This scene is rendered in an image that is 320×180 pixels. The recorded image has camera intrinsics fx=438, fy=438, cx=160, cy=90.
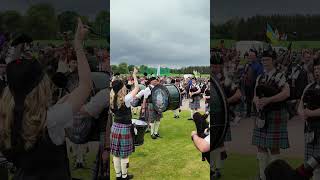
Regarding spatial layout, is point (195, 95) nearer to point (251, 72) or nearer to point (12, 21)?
point (251, 72)

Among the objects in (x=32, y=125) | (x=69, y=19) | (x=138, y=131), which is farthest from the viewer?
(x=138, y=131)

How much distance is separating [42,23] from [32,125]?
44.7 inches

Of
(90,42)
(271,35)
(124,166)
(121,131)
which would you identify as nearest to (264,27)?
(271,35)

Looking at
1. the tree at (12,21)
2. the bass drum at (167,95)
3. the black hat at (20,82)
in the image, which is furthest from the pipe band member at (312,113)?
the tree at (12,21)

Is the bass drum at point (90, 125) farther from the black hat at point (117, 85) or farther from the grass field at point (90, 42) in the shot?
the black hat at point (117, 85)

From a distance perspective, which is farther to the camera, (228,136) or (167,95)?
(167,95)

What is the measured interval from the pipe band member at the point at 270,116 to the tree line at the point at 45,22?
1.60 m

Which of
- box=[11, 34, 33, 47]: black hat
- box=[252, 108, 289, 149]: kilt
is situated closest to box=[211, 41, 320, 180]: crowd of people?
box=[252, 108, 289, 149]: kilt

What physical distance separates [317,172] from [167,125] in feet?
19.3

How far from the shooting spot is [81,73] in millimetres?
4051

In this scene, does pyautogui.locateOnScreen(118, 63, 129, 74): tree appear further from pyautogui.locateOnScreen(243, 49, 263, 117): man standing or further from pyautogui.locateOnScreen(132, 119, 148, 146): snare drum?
pyautogui.locateOnScreen(243, 49, 263, 117): man standing

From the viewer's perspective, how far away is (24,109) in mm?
3426

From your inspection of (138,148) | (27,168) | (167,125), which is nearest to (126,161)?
(138,148)

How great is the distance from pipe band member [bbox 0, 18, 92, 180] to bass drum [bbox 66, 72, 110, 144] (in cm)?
55
